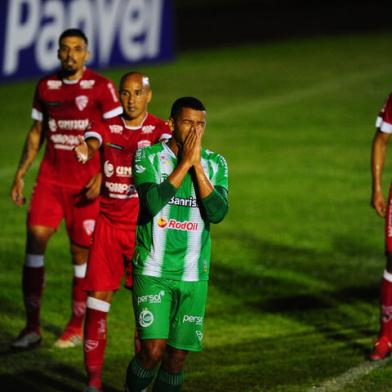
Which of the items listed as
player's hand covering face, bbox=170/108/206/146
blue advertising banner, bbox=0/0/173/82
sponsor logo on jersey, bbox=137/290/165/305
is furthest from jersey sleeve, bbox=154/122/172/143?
blue advertising banner, bbox=0/0/173/82

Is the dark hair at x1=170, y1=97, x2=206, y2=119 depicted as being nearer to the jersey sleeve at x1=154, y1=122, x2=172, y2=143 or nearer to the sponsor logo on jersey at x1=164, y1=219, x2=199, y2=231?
the sponsor logo on jersey at x1=164, y1=219, x2=199, y2=231

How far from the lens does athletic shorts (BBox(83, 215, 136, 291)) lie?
8.00 meters

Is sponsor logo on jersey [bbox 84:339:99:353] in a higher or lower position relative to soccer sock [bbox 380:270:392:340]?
lower

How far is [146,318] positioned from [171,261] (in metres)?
0.34

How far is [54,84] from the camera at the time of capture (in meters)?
9.29

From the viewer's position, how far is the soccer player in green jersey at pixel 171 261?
6.63 m

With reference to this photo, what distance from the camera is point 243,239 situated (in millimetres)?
13320

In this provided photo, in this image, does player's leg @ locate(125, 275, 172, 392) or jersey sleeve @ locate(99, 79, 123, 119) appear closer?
player's leg @ locate(125, 275, 172, 392)

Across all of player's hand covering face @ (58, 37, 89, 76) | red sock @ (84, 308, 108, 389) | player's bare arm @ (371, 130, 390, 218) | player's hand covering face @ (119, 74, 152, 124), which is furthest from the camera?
player's hand covering face @ (58, 37, 89, 76)

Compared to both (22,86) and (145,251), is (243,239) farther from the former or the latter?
(22,86)

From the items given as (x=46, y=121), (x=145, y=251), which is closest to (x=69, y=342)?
(x=46, y=121)

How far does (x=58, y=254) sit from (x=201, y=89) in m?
12.3

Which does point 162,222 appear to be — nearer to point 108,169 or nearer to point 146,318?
point 146,318

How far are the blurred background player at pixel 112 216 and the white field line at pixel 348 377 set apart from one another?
4.70 feet
